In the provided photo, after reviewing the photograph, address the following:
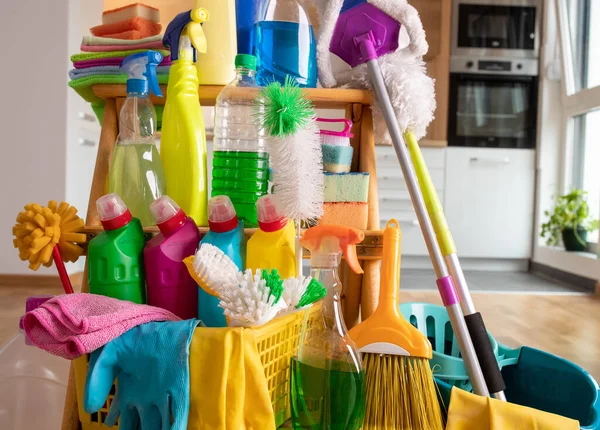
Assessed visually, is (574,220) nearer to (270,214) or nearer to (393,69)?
(393,69)

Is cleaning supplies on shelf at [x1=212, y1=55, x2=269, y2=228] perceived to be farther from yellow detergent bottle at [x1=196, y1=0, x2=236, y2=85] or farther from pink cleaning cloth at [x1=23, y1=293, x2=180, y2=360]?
pink cleaning cloth at [x1=23, y1=293, x2=180, y2=360]

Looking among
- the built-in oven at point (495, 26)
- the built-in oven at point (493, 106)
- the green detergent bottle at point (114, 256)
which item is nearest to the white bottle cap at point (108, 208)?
the green detergent bottle at point (114, 256)

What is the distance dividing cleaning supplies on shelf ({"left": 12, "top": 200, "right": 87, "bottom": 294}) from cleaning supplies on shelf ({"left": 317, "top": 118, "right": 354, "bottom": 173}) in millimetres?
398

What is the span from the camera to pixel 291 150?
0.78 metres

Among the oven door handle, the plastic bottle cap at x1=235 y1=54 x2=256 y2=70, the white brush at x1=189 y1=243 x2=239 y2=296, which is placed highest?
the plastic bottle cap at x1=235 y1=54 x2=256 y2=70

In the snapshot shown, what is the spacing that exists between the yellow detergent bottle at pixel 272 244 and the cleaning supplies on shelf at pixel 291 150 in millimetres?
18

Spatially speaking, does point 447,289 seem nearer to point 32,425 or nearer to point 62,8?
point 32,425

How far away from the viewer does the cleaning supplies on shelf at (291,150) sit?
2.55 feet

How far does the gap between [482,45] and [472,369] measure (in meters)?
3.27

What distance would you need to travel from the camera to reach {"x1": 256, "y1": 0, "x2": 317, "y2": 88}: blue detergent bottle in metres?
0.96

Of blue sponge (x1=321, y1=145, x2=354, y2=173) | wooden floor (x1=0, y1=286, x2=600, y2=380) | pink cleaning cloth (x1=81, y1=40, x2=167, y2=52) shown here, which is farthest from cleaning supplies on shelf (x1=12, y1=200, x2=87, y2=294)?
wooden floor (x1=0, y1=286, x2=600, y2=380)

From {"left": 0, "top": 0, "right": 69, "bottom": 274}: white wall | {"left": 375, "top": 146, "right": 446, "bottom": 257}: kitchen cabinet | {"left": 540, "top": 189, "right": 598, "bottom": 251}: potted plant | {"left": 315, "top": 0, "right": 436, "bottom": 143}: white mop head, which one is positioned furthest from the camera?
{"left": 375, "top": 146, "right": 446, "bottom": 257}: kitchen cabinet

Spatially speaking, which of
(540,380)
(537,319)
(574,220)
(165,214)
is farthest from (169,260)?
(574,220)

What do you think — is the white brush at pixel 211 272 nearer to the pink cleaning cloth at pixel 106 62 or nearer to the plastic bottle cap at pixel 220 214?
the plastic bottle cap at pixel 220 214
